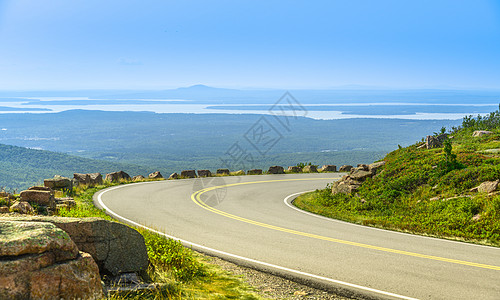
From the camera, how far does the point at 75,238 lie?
7617 millimetres

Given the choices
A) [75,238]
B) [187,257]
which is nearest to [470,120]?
[187,257]

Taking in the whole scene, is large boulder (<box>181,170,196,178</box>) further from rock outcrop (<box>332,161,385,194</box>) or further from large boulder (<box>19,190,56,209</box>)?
large boulder (<box>19,190,56,209</box>)

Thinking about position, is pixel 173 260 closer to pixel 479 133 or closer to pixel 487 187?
pixel 487 187

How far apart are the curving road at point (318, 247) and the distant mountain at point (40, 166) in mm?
104627

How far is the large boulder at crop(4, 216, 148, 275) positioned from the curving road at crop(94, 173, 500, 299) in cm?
307

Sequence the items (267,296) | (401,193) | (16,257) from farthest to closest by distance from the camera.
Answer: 1. (401,193)
2. (267,296)
3. (16,257)

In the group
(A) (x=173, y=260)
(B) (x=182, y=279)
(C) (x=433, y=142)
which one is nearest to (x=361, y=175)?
(C) (x=433, y=142)

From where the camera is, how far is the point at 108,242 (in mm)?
7965

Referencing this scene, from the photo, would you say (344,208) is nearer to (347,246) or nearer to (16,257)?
(347,246)

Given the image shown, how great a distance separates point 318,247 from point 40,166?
158902 millimetres

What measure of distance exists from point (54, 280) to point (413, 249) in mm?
9571

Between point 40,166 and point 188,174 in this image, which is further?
point 40,166

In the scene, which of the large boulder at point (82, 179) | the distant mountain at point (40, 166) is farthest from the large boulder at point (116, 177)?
the distant mountain at point (40, 166)

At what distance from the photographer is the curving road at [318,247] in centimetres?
910
